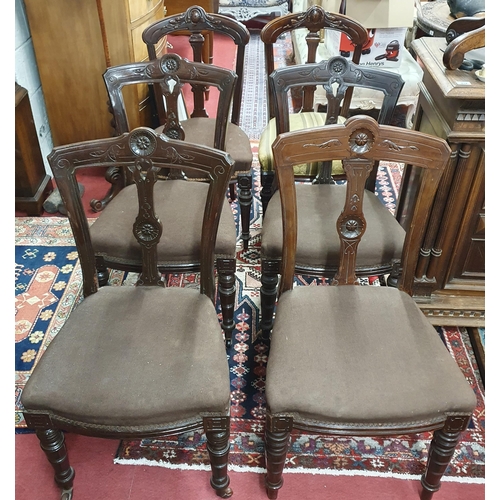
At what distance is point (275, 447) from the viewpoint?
3.92 feet

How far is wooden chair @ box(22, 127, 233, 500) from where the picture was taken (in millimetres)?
1121

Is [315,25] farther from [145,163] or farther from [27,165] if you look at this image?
[27,165]

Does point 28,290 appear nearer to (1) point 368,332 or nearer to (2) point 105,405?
(2) point 105,405

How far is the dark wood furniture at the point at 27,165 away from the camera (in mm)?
2305

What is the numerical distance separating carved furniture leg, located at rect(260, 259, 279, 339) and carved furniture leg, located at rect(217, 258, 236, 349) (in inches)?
3.9

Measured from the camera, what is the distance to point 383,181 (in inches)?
108

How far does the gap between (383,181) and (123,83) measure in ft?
5.26

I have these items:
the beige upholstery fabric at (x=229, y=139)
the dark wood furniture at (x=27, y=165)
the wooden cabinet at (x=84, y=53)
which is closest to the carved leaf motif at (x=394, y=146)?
the beige upholstery fabric at (x=229, y=139)

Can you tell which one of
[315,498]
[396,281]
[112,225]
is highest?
[112,225]

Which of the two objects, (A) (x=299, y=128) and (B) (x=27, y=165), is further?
(B) (x=27, y=165)

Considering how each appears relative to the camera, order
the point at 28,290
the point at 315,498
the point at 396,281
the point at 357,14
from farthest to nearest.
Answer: the point at 357,14 < the point at 28,290 < the point at 396,281 < the point at 315,498

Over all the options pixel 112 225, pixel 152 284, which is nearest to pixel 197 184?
pixel 112 225

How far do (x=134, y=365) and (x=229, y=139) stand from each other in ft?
4.08

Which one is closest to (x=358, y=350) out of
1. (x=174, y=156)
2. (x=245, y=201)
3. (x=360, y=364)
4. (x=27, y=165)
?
(x=360, y=364)
